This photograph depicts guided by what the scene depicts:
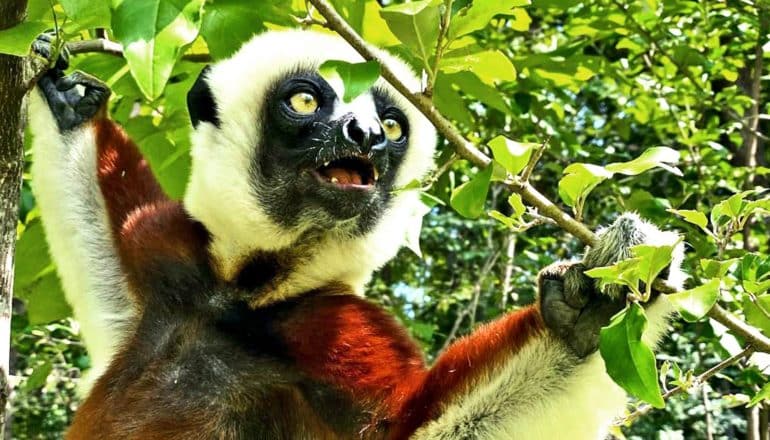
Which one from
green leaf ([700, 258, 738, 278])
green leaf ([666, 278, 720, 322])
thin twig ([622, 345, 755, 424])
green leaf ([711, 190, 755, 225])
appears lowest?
thin twig ([622, 345, 755, 424])

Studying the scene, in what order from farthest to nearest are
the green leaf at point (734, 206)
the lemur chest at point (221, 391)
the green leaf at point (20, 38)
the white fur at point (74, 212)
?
the white fur at point (74, 212), the lemur chest at point (221, 391), the green leaf at point (20, 38), the green leaf at point (734, 206)

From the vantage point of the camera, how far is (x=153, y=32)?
241 centimetres

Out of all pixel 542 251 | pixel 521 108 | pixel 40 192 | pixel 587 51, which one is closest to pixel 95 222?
pixel 40 192

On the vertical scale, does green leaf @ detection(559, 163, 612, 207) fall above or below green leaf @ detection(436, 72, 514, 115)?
above

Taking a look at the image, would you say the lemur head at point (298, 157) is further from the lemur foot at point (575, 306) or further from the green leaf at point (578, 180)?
the green leaf at point (578, 180)

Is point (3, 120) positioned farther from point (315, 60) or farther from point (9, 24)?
point (315, 60)

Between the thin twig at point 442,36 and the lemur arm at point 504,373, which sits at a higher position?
the thin twig at point 442,36

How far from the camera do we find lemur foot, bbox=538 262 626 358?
298 cm

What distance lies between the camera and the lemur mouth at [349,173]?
391cm

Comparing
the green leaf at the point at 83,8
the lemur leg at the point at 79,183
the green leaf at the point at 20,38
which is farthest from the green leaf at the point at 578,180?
the lemur leg at the point at 79,183

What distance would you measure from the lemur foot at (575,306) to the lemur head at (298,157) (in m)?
1.11

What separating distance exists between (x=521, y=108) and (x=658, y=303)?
323cm

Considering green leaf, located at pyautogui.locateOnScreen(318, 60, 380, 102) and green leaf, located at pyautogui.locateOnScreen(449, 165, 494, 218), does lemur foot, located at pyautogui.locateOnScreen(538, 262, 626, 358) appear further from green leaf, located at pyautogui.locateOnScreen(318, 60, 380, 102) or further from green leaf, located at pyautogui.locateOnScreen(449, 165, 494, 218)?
green leaf, located at pyautogui.locateOnScreen(318, 60, 380, 102)

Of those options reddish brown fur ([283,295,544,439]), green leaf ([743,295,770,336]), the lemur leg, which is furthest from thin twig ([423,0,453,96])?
the lemur leg
